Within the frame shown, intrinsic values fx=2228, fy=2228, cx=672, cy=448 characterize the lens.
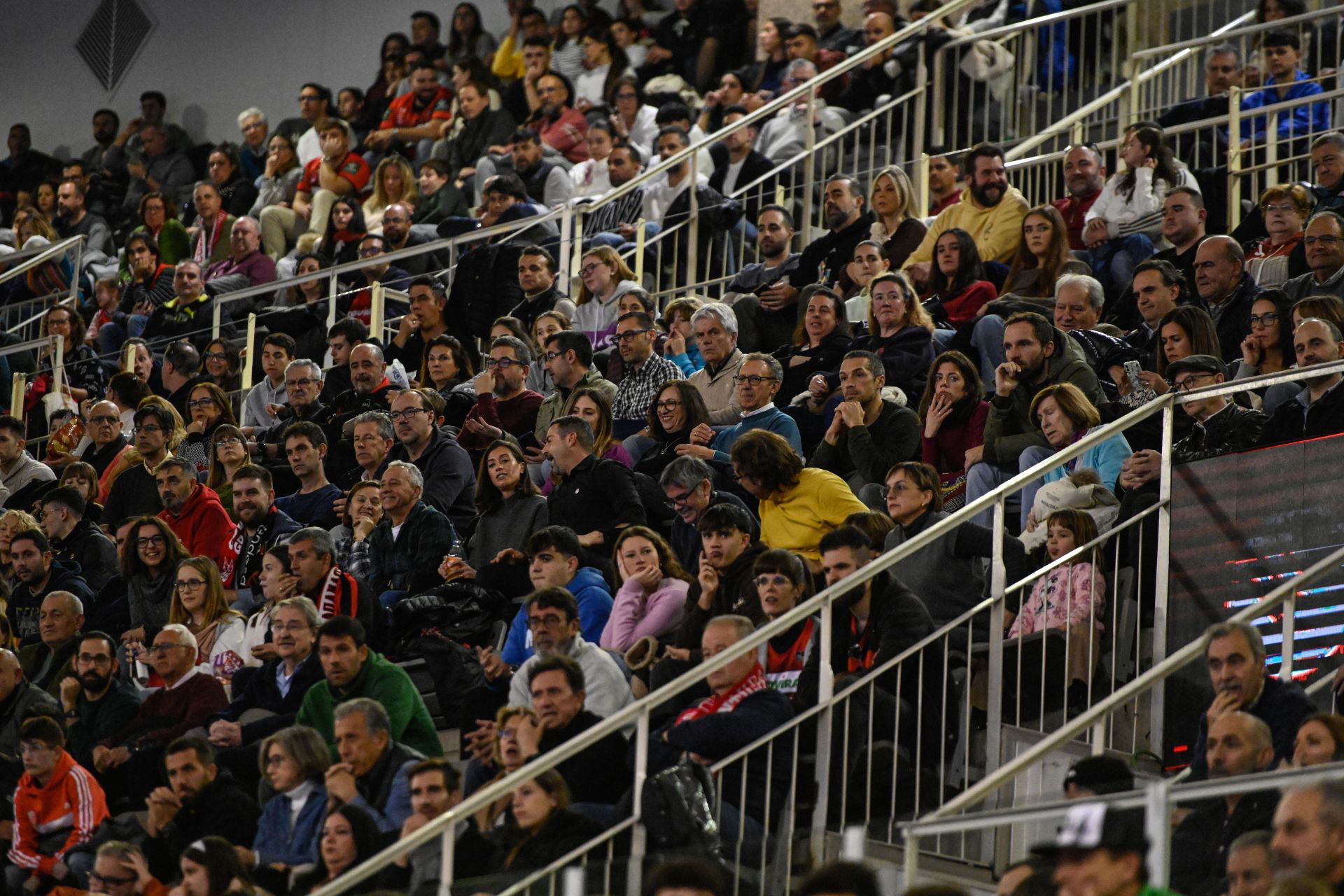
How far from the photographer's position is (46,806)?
25.7ft

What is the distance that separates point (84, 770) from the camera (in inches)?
311

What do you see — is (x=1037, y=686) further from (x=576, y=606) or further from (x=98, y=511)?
(x=98, y=511)

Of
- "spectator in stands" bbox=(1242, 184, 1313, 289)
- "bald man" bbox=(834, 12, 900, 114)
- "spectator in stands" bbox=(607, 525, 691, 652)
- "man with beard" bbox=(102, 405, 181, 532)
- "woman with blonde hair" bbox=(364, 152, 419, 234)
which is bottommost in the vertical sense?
"spectator in stands" bbox=(607, 525, 691, 652)

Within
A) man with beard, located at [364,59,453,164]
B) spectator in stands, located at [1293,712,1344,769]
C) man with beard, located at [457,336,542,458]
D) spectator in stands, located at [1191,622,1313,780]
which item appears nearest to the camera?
spectator in stands, located at [1293,712,1344,769]

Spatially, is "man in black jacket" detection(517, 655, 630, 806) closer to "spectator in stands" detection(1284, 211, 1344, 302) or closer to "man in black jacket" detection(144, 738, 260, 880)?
"man in black jacket" detection(144, 738, 260, 880)

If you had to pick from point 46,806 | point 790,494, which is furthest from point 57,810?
point 790,494

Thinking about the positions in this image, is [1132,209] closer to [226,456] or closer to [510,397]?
[510,397]

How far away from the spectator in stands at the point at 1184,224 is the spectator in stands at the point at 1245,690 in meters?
4.19

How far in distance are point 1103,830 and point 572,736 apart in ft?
7.87

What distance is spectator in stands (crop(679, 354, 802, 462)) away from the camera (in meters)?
8.95

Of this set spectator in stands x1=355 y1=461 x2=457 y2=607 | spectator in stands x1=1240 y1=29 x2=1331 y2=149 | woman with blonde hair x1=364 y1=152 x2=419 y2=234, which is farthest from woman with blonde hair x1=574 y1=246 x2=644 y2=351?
woman with blonde hair x1=364 y1=152 x2=419 y2=234

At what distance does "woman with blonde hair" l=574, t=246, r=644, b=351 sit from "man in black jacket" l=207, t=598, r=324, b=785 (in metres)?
3.33

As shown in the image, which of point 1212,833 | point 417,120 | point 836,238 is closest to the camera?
point 1212,833

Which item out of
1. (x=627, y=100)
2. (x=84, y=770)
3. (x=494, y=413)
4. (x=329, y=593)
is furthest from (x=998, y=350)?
(x=627, y=100)
